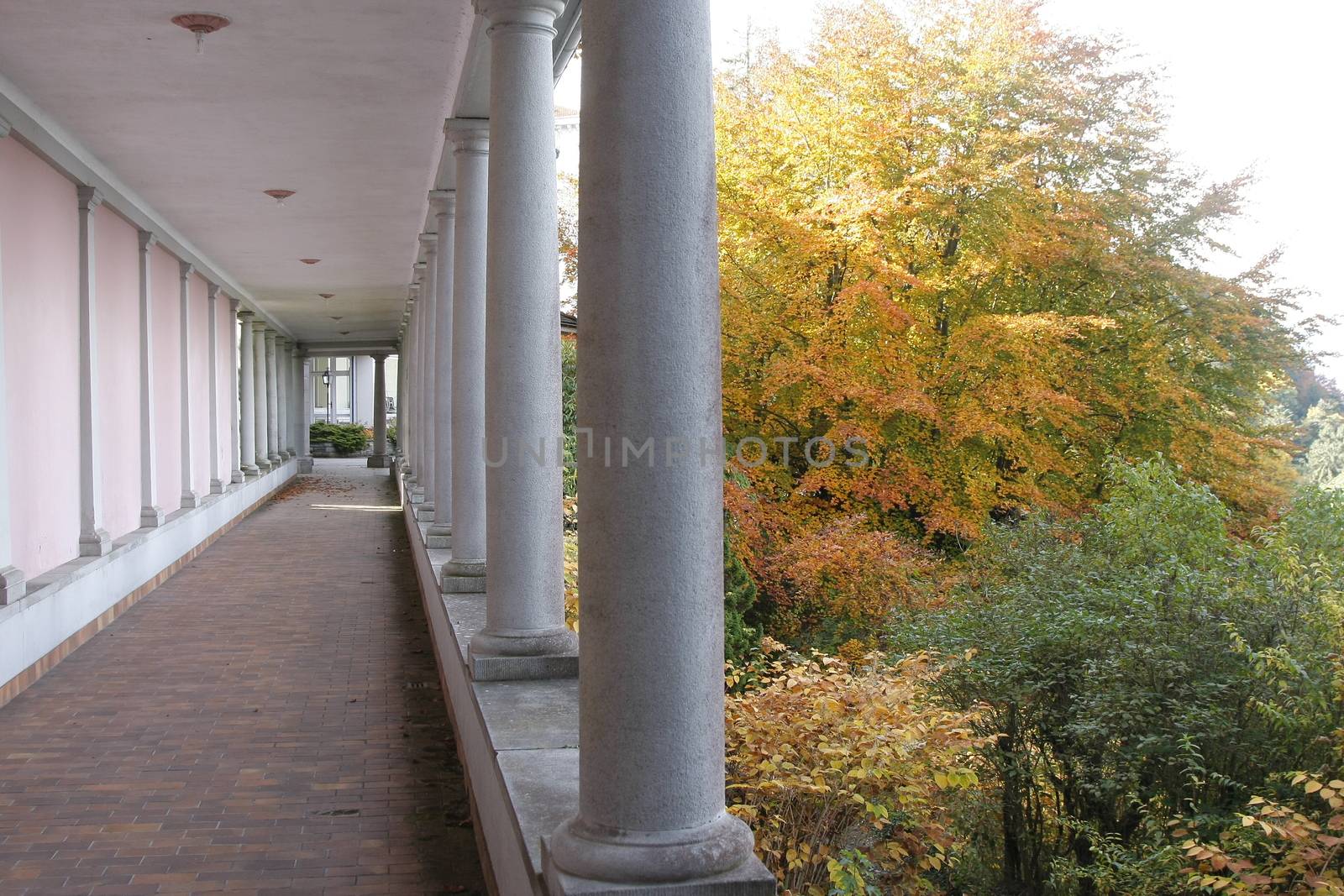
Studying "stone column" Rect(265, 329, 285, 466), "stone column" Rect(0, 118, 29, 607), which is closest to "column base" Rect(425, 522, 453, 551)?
"stone column" Rect(0, 118, 29, 607)

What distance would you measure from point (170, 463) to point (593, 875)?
18.5 m

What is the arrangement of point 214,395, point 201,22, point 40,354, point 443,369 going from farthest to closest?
1. point 214,395
2. point 443,369
3. point 40,354
4. point 201,22

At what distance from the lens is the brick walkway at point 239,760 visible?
6.64 meters

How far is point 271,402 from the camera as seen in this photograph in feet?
124

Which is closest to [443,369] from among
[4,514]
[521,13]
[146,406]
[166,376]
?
[4,514]

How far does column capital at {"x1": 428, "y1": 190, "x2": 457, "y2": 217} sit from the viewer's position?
547 inches

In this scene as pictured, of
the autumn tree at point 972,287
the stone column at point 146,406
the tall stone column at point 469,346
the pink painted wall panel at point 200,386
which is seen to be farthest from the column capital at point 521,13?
the pink painted wall panel at point 200,386

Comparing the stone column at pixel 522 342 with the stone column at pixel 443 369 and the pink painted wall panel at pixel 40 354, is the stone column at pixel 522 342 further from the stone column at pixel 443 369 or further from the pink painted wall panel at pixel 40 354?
the stone column at pixel 443 369

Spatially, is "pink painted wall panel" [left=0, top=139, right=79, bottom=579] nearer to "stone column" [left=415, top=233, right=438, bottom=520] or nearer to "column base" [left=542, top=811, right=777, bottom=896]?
"stone column" [left=415, top=233, right=438, bottom=520]

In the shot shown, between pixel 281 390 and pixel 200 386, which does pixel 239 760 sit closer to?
pixel 200 386

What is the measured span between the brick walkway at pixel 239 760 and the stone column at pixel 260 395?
19.3 m

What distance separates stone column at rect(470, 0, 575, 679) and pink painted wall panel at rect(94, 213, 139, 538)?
9.27 m

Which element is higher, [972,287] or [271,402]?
[972,287]

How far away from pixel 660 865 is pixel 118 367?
14605 mm
